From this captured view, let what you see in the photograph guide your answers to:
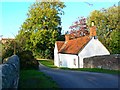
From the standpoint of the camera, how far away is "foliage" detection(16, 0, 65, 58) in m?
59.1

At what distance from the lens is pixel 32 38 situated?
59719 mm

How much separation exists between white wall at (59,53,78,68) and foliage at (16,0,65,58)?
9.25m

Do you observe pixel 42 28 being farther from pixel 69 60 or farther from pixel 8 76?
pixel 8 76

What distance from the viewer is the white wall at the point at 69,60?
1709 inches

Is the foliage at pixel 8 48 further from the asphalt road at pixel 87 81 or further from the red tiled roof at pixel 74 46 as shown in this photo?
the asphalt road at pixel 87 81

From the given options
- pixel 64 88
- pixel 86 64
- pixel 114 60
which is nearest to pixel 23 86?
pixel 64 88

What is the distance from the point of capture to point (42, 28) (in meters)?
59.7

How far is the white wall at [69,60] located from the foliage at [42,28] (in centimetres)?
925

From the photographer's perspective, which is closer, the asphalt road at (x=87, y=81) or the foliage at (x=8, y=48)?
the asphalt road at (x=87, y=81)

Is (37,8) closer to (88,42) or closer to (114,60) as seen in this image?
(88,42)

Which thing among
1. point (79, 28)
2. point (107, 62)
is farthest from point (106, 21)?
point (107, 62)

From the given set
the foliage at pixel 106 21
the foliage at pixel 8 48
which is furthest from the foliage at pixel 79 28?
the foliage at pixel 8 48

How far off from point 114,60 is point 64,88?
556 inches

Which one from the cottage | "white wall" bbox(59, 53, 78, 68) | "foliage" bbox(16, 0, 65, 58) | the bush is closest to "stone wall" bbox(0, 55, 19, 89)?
the bush
